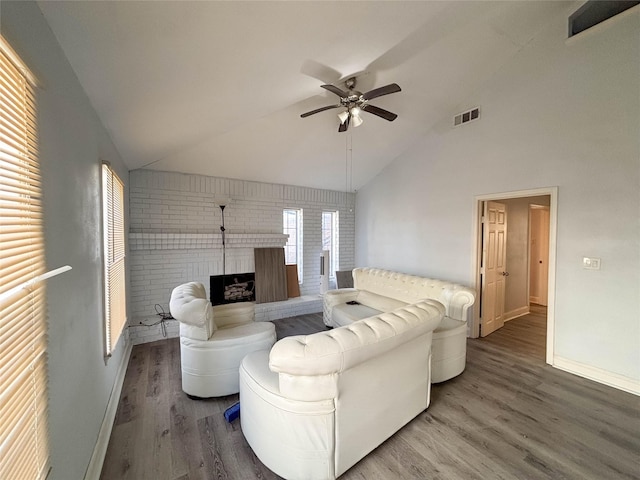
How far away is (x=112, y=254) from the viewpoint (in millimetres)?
2383

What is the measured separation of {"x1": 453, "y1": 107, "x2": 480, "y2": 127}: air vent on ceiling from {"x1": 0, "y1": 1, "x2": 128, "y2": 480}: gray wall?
4433 millimetres

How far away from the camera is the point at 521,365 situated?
121 inches

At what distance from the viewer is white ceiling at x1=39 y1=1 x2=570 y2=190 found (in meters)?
1.28

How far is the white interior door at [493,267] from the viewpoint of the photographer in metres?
3.86

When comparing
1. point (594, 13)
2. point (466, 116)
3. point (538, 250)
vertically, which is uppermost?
point (594, 13)

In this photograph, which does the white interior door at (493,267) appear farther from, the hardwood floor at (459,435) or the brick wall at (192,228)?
the brick wall at (192,228)

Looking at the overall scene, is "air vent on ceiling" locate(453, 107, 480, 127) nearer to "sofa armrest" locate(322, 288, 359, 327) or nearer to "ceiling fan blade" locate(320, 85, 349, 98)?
"ceiling fan blade" locate(320, 85, 349, 98)

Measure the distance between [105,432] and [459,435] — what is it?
8.70ft

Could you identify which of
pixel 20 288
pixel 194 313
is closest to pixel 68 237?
Result: pixel 20 288

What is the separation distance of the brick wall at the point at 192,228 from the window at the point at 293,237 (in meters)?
0.11

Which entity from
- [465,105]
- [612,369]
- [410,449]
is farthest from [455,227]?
[410,449]

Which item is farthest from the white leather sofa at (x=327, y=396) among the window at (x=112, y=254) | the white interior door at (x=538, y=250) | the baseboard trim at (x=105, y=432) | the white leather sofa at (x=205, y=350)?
the white interior door at (x=538, y=250)

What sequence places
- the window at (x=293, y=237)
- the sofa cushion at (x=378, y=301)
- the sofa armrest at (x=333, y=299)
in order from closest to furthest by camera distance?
the sofa cushion at (x=378, y=301) → the sofa armrest at (x=333, y=299) → the window at (x=293, y=237)

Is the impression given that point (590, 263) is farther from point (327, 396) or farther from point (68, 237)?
point (68, 237)
